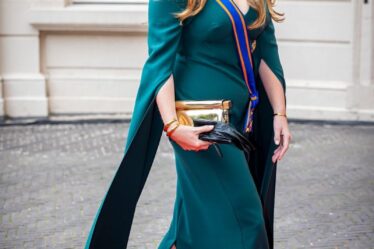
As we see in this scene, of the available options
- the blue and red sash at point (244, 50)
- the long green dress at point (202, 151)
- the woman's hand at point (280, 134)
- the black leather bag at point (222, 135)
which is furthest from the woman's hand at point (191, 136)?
the woman's hand at point (280, 134)

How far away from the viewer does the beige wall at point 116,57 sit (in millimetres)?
10188

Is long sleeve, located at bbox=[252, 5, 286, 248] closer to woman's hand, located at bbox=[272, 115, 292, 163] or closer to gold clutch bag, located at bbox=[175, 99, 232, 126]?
woman's hand, located at bbox=[272, 115, 292, 163]

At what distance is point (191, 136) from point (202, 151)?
20cm

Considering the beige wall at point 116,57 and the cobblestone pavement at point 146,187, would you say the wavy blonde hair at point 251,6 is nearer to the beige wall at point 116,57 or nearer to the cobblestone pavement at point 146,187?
the cobblestone pavement at point 146,187

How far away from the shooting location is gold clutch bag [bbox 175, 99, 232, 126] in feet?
11.9

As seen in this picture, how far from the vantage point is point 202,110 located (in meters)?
3.63

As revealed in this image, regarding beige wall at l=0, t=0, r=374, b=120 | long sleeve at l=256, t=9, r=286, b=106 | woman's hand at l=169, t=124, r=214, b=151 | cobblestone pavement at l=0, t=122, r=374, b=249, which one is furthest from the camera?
beige wall at l=0, t=0, r=374, b=120

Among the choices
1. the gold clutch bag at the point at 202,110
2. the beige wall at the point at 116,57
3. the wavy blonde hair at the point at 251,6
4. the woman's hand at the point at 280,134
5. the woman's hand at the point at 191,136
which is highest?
the wavy blonde hair at the point at 251,6

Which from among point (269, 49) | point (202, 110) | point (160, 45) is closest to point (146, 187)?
point (269, 49)

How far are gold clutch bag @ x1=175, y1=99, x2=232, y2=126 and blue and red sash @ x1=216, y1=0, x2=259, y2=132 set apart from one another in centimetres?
18

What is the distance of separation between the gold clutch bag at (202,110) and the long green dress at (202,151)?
0.11 ft

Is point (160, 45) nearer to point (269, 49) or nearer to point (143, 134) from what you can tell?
point (143, 134)

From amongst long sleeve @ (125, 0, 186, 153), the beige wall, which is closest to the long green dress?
long sleeve @ (125, 0, 186, 153)

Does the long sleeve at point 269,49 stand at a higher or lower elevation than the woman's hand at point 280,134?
higher
